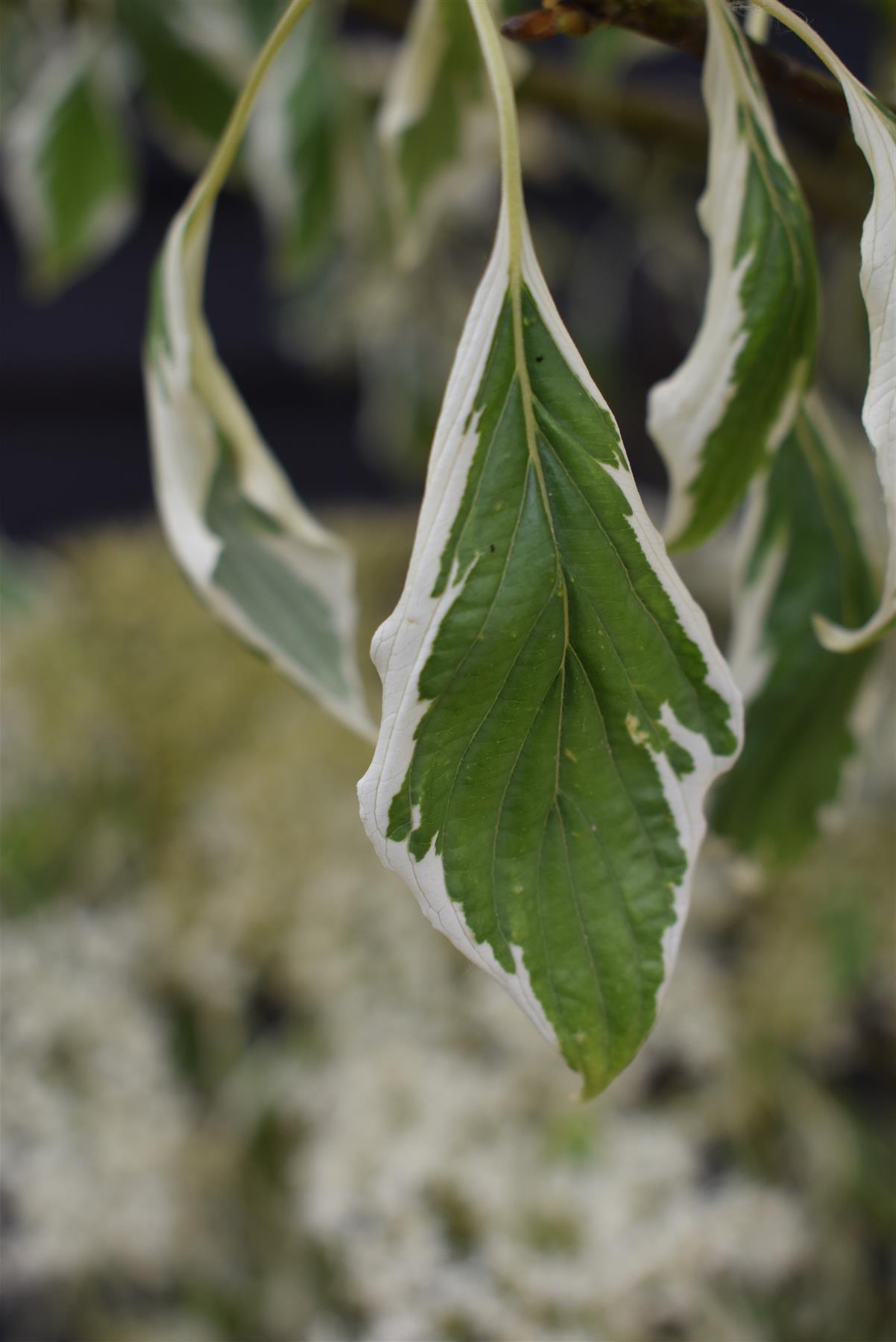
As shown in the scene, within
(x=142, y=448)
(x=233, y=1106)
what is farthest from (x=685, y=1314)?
(x=142, y=448)

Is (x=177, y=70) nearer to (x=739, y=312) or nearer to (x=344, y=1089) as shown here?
(x=739, y=312)

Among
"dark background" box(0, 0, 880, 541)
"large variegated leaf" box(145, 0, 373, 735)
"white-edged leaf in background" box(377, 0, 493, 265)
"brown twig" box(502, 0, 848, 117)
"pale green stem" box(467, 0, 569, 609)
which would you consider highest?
"brown twig" box(502, 0, 848, 117)

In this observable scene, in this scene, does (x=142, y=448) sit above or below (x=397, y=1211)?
below

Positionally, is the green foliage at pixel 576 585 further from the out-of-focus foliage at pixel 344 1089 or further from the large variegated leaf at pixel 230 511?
the out-of-focus foliage at pixel 344 1089

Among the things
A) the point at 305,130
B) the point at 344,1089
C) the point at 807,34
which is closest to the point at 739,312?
the point at 807,34

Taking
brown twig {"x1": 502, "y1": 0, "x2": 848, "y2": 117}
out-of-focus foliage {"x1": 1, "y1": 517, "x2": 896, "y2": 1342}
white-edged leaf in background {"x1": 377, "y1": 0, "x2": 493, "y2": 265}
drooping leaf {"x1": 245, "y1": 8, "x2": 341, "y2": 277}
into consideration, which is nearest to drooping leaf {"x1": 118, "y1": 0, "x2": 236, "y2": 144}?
drooping leaf {"x1": 245, "y1": 8, "x2": 341, "y2": 277}

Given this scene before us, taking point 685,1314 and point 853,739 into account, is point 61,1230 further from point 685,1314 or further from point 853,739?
point 853,739

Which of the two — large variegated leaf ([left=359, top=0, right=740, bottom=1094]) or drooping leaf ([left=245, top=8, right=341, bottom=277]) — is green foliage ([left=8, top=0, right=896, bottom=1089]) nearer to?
large variegated leaf ([left=359, top=0, right=740, bottom=1094])
